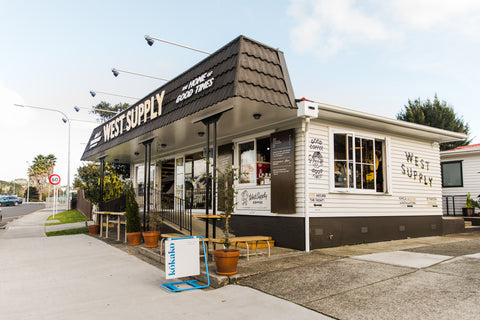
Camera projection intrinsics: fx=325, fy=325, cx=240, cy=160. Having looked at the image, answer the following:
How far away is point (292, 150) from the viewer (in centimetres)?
749

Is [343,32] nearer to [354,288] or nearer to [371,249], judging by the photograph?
[371,249]

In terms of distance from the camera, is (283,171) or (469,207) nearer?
(283,171)

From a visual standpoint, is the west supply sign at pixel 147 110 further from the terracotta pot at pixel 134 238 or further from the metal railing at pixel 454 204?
the metal railing at pixel 454 204

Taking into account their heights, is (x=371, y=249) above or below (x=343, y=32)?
below

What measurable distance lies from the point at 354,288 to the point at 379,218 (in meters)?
4.83

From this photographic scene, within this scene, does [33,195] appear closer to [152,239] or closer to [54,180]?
[54,180]

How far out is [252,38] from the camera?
6.09 metres

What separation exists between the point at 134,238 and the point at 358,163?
6.37 meters

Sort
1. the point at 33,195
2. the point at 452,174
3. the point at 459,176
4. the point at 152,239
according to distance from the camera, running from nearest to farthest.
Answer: the point at 152,239 → the point at 459,176 → the point at 452,174 → the point at 33,195

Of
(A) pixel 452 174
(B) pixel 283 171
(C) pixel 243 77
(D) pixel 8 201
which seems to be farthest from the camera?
(D) pixel 8 201

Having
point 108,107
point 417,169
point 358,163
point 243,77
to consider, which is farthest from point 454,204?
point 108,107

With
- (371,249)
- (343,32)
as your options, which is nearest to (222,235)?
(371,249)

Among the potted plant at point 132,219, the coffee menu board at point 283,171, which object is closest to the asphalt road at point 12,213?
the potted plant at point 132,219

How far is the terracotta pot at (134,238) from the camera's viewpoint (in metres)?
8.99
